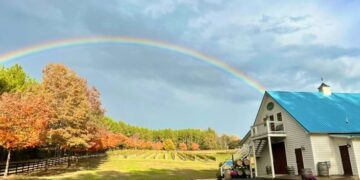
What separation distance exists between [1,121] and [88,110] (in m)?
11.5

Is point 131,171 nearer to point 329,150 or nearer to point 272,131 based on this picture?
point 272,131

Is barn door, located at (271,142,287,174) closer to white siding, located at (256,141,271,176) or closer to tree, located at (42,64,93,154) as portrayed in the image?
white siding, located at (256,141,271,176)

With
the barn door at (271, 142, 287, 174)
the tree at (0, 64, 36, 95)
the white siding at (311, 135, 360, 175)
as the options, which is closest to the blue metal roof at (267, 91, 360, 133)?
the white siding at (311, 135, 360, 175)

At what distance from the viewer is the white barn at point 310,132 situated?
21578mm

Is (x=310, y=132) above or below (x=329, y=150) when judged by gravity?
above

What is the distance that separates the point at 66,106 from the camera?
34.3 meters

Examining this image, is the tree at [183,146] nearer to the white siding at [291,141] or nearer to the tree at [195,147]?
the tree at [195,147]

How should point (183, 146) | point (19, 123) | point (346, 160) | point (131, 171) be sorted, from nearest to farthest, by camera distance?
1. point (346, 160)
2. point (19, 123)
3. point (131, 171)
4. point (183, 146)

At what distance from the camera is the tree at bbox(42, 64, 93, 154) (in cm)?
3370

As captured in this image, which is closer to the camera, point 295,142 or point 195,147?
point 295,142

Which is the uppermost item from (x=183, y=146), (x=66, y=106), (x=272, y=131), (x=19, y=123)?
(x=183, y=146)

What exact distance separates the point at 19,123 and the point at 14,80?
22123 mm

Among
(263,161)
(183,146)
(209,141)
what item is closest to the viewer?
(263,161)

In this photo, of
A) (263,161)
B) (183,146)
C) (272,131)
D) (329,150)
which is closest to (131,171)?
(263,161)
